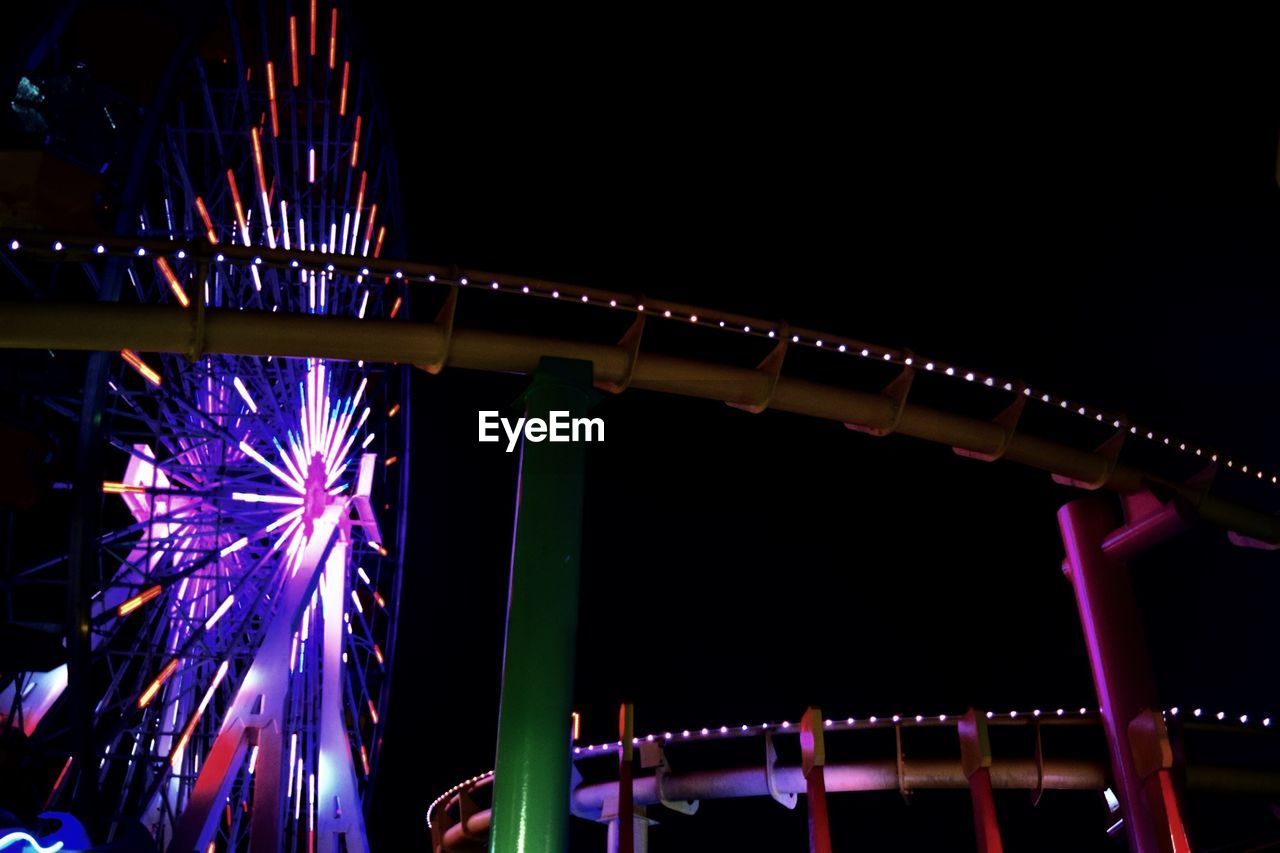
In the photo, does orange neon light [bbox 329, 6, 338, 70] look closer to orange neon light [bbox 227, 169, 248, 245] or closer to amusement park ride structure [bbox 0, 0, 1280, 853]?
amusement park ride structure [bbox 0, 0, 1280, 853]

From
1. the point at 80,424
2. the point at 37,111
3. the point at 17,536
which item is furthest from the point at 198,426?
the point at 17,536

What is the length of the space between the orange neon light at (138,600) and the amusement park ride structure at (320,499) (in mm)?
42

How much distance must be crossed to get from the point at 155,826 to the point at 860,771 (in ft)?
30.0

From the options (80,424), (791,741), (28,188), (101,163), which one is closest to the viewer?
(80,424)

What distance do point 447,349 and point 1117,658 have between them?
875 centimetres

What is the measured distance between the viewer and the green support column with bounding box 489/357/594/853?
29.4 ft

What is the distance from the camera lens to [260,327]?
10.3 meters

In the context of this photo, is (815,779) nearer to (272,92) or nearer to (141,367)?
(141,367)

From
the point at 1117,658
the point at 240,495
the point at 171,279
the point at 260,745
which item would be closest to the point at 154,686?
the point at 260,745

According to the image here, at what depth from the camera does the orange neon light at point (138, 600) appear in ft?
43.0

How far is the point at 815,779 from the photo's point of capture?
1155cm

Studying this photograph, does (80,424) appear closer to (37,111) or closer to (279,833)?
(37,111)

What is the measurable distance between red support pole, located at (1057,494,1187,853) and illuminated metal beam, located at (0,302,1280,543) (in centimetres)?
182

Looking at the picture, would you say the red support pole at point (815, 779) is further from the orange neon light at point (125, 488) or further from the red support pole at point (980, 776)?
the orange neon light at point (125, 488)
